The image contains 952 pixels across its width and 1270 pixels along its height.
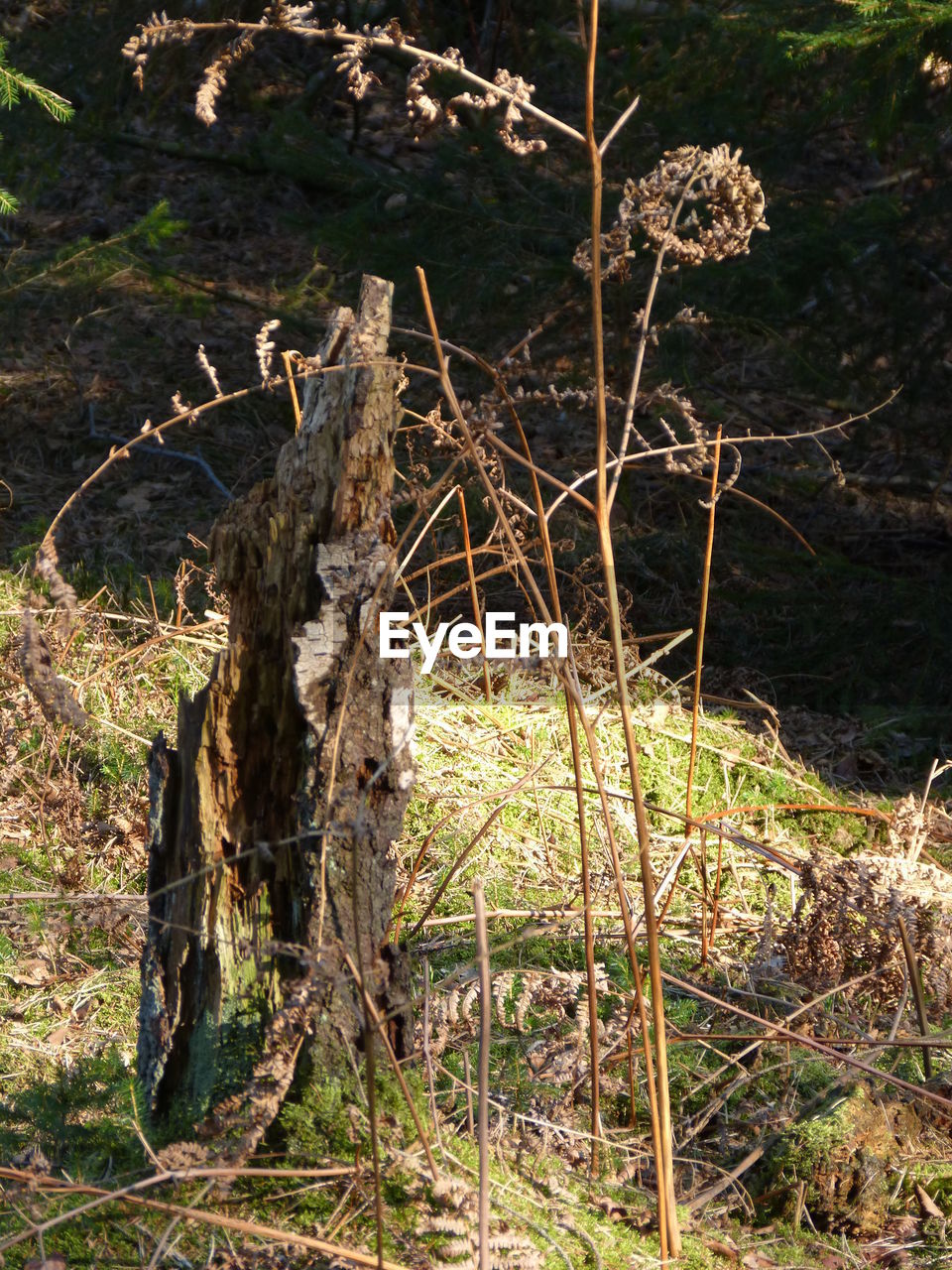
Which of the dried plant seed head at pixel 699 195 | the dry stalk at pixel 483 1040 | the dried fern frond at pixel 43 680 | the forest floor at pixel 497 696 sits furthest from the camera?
the forest floor at pixel 497 696

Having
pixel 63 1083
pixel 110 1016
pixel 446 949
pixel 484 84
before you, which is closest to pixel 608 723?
pixel 446 949

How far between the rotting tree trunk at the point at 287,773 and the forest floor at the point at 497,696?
161 mm

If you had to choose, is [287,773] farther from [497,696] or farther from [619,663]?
[497,696]

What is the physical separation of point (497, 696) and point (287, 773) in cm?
238

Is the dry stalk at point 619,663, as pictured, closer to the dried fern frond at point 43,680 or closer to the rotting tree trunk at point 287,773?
the rotting tree trunk at point 287,773

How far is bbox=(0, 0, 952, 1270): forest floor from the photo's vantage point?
193 centimetres

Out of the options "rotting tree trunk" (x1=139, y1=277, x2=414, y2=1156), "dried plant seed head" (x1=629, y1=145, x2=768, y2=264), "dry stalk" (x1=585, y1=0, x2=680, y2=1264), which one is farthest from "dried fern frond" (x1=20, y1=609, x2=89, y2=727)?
"dried plant seed head" (x1=629, y1=145, x2=768, y2=264)

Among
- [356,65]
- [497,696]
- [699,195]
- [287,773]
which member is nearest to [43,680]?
[287,773]

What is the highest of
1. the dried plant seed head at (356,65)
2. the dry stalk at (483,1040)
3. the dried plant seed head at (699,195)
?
the dried plant seed head at (356,65)

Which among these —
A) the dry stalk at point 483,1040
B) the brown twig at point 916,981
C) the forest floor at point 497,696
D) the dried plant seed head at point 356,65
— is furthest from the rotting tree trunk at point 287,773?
the brown twig at point 916,981

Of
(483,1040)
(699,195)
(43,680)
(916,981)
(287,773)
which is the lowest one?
Result: (916,981)

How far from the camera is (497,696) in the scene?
417 centimetres

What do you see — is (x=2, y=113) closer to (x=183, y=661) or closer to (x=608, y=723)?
(x=183, y=661)

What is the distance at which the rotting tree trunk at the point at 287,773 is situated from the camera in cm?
170
